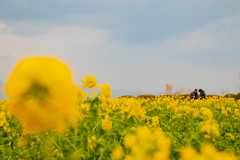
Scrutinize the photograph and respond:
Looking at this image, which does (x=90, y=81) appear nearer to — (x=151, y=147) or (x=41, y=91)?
(x=41, y=91)

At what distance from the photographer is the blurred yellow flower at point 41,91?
1267mm

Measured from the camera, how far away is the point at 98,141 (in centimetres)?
206

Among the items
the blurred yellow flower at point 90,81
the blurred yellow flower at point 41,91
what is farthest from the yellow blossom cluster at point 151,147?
the blurred yellow flower at point 90,81

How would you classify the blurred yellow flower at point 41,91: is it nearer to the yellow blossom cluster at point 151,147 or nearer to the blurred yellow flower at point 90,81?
the yellow blossom cluster at point 151,147

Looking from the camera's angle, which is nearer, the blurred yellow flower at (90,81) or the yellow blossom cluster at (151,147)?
the yellow blossom cluster at (151,147)

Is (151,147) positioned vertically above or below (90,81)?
below

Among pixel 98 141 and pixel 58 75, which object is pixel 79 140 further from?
pixel 58 75

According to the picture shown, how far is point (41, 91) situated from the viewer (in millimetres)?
1313

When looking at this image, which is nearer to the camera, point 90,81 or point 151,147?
point 151,147

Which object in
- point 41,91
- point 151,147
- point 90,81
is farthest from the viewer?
point 90,81

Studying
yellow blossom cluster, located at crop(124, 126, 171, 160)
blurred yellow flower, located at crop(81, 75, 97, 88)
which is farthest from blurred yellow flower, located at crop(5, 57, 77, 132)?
blurred yellow flower, located at crop(81, 75, 97, 88)

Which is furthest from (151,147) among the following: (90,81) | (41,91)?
(90,81)

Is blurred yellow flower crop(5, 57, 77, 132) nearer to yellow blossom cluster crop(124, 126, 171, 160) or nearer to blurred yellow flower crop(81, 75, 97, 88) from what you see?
yellow blossom cluster crop(124, 126, 171, 160)

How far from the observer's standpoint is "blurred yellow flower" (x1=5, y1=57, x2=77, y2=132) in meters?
1.27
